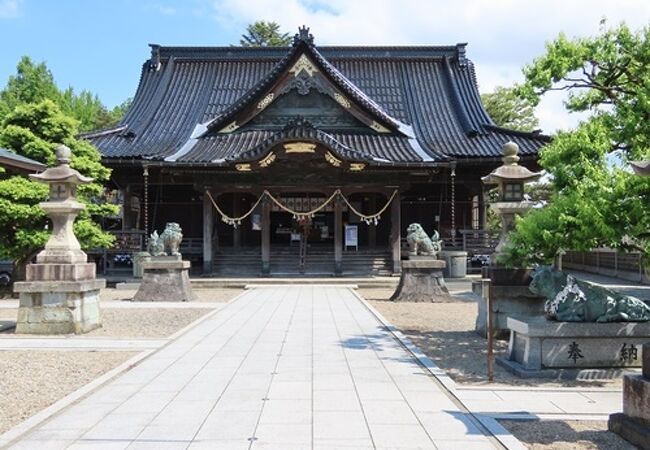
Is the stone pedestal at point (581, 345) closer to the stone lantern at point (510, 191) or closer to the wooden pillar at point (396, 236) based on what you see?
the stone lantern at point (510, 191)

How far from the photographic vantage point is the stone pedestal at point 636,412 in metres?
4.90

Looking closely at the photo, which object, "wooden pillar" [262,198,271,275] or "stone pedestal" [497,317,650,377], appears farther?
"wooden pillar" [262,198,271,275]

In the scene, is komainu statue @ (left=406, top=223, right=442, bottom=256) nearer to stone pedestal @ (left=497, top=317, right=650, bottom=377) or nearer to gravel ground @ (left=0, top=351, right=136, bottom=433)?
stone pedestal @ (left=497, top=317, right=650, bottom=377)

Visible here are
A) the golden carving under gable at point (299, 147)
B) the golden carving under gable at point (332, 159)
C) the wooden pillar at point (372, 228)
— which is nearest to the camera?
the golden carving under gable at point (299, 147)

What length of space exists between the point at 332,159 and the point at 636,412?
56.3 ft

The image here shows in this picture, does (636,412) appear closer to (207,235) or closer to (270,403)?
(270,403)

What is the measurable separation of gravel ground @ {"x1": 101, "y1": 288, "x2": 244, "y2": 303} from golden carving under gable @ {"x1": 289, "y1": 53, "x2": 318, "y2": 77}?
32.7ft

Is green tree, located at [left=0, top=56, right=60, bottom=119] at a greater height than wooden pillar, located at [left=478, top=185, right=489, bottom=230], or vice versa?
green tree, located at [left=0, top=56, right=60, bottom=119]

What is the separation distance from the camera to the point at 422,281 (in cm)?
1680

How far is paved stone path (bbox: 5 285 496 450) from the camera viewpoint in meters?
5.09

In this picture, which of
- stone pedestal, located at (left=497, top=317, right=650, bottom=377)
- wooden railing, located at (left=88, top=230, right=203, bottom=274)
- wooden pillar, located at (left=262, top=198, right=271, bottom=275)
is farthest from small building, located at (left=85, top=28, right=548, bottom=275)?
stone pedestal, located at (left=497, top=317, right=650, bottom=377)

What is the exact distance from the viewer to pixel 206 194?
22.5 m

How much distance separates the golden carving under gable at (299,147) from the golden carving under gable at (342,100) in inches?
153

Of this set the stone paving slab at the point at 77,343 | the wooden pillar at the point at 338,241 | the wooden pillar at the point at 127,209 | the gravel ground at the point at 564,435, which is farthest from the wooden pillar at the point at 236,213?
the gravel ground at the point at 564,435
